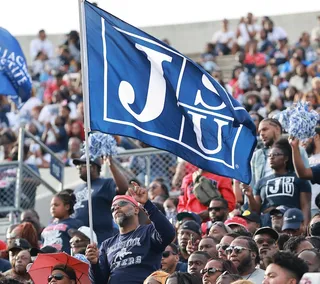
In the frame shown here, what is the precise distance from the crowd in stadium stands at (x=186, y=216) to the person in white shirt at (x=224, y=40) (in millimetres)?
4177

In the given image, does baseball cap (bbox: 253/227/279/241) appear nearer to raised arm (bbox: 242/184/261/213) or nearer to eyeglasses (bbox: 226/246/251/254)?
eyeglasses (bbox: 226/246/251/254)

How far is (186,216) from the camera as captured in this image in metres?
14.3

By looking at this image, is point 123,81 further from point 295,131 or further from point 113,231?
point 113,231

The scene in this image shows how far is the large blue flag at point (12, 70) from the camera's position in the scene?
16.7 metres

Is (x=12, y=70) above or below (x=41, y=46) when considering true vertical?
below

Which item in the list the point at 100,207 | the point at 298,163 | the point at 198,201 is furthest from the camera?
the point at 198,201

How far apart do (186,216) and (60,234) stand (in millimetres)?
1553

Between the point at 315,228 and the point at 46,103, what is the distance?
14.3 m

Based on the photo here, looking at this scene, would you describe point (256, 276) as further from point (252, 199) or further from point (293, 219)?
point (252, 199)

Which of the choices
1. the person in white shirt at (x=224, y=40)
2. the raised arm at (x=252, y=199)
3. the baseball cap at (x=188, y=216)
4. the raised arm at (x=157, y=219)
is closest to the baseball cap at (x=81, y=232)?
the baseball cap at (x=188, y=216)

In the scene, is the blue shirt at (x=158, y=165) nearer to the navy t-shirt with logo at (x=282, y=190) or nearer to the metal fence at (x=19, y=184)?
the metal fence at (x=19, y=184)

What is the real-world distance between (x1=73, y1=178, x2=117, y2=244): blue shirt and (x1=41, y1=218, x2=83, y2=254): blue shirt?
234 millimetres

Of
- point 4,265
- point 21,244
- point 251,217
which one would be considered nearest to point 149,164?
point 21,244

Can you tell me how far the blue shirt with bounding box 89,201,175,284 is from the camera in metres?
11.8
